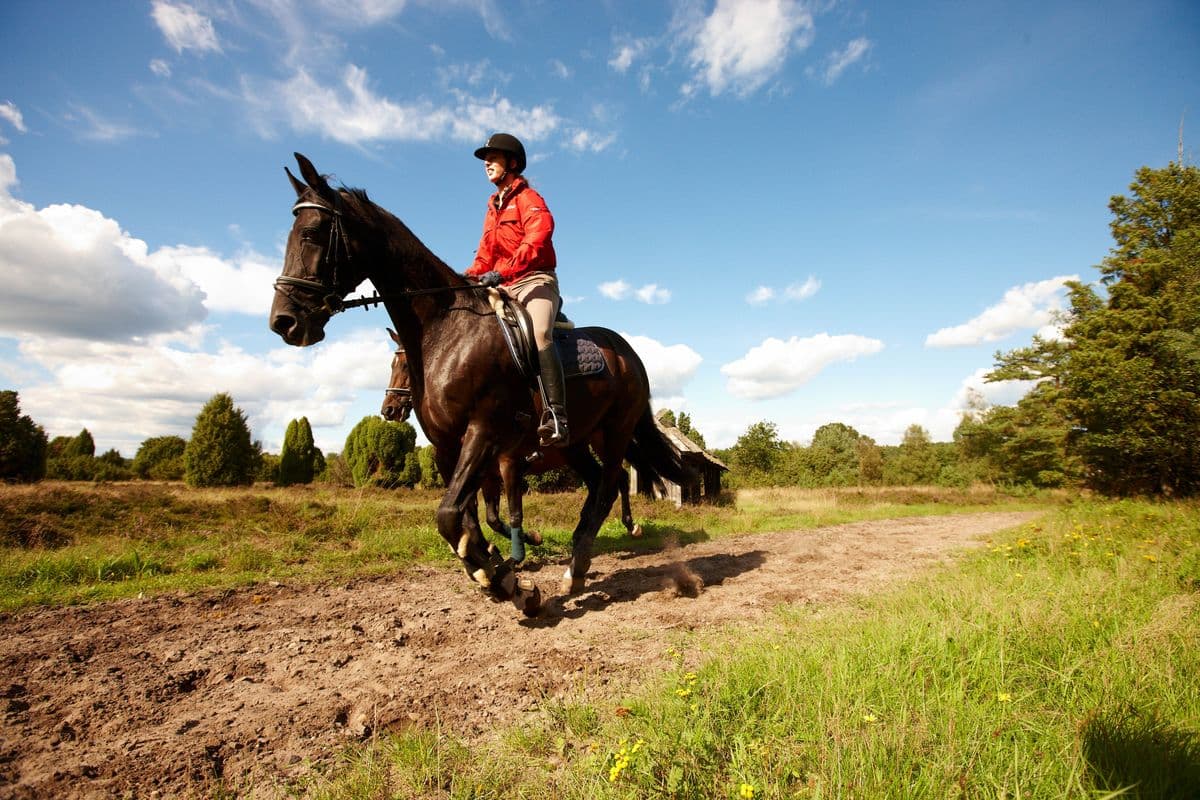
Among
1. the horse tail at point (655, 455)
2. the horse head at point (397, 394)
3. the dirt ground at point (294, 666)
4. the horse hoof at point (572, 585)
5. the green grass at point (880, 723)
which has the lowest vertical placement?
the dirt ground at point (294, 666)

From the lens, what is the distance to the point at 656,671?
298 cm

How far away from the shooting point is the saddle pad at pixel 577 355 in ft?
16.6

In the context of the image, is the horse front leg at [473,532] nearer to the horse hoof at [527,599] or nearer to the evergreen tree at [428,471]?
the horse hoof at [527,599]

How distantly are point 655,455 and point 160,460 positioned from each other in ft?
124

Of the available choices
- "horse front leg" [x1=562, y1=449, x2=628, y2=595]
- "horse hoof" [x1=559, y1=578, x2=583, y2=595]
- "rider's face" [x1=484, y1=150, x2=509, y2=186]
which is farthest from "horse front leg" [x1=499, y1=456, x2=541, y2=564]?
"rider's face" [x1=484, y1=150, x2=509, y2=186]

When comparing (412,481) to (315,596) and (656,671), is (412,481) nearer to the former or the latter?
(315,596)

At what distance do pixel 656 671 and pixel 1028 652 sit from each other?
79.7 inches

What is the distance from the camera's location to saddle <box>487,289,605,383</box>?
4.50 m

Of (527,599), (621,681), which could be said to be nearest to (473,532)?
(527,599)

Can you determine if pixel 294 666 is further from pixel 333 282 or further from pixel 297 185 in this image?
pixel 297 185

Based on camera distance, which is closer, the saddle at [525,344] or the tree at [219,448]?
the saddle at [525,344]

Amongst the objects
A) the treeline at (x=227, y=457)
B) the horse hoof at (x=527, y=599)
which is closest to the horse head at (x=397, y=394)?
the horse hoof at (x=527, y=599)

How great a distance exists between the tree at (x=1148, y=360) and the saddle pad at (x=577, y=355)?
603 inches

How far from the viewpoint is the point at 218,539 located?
807 cm
